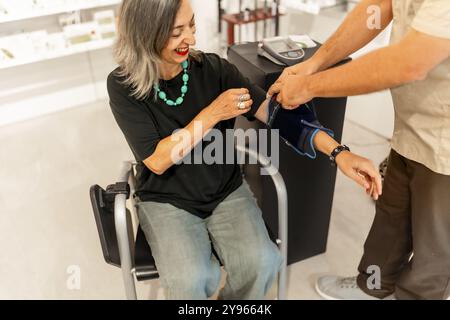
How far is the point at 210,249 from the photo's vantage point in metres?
1.49

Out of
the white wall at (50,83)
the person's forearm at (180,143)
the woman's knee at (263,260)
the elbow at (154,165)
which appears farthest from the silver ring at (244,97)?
the white wall at (50,83)

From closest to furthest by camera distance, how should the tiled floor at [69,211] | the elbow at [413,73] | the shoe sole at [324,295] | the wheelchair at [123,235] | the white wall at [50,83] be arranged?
the elbow at [413,73] → the wheelchair at [123,235] → the shoe sole at [324,295] → the tiled floor at [69,211] → the white wall at [50,83]

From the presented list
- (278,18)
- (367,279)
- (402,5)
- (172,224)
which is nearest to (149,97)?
(172,224)

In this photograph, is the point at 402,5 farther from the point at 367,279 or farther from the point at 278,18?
the point at 278,18

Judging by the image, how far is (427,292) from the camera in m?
1.63

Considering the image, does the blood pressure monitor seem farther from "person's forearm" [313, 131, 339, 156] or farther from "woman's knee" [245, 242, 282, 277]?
"woman's knee" [245, 242, 282, 277]

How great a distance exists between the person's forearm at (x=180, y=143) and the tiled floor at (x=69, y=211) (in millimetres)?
807

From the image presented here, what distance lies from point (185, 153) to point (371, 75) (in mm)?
596

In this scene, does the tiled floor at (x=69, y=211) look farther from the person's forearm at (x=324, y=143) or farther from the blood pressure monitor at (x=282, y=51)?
the blood pressure monitor at (x=282, y=51)

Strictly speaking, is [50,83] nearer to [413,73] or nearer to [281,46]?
[281,46]

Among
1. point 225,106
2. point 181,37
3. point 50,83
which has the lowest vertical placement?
point 50,83

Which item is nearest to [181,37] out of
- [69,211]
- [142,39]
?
[142,39]

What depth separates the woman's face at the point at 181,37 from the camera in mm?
1333

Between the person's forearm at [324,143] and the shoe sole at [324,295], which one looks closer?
the person's forearm at [324,143]
